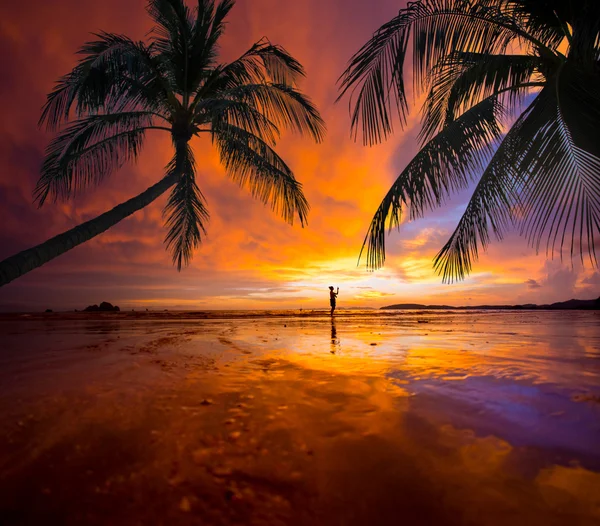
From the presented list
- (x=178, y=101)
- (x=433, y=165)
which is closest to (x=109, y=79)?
(x=178, y=101)

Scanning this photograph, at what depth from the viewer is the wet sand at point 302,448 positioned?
1.16m

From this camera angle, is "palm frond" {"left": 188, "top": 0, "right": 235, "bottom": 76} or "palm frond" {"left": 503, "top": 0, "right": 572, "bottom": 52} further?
"palm frond" {"left": 188, "top": 0, "right": 235, "bottom": 76}

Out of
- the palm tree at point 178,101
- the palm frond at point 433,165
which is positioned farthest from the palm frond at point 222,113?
the palm frond at point 433,165

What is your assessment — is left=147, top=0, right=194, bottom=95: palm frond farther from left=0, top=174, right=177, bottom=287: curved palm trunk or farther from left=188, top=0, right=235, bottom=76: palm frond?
left=0, top=174, right=177, bottom=287: curved palm trunk

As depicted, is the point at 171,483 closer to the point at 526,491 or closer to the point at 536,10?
the point at 526,491

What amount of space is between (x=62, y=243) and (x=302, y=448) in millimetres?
3587

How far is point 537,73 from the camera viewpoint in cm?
582

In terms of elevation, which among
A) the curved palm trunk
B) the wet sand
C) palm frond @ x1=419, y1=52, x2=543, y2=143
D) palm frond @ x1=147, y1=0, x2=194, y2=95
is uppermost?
palm frond @ x1=147, y1=0, x2=194, y2=95

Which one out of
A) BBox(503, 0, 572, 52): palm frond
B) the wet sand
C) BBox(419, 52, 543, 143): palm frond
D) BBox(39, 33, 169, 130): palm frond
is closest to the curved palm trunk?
the wet sand

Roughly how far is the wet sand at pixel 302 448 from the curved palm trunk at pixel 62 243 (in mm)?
1019

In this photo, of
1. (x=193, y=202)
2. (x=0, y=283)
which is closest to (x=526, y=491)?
(x=0, y=283)

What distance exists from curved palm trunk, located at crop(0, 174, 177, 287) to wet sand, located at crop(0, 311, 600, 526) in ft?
3.34

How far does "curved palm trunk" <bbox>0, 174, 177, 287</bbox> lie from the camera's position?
10.3ft

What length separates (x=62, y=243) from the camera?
376 cm
